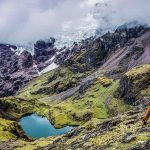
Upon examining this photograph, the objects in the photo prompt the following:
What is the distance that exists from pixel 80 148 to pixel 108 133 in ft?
31.0

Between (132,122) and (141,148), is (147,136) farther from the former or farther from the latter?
(132,122)

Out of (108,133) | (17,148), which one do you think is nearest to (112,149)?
(108,133)

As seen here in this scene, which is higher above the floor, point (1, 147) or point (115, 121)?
point (1, 147)

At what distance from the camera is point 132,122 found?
81875mm

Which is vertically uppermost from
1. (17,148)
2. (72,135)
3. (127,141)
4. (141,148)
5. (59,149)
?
(17,148)

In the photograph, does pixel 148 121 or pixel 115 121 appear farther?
pixel 115 121

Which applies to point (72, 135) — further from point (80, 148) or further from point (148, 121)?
point (148, 121)

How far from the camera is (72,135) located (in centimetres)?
10844

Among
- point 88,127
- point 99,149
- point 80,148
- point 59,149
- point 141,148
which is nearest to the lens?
point 141,148

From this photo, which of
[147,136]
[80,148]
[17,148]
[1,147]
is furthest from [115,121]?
[1,147]

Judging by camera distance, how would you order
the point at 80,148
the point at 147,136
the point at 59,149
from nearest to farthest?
the point at 147,136 < the point at 80,148 < the point at 59,149

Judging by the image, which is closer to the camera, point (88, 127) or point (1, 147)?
point (88, 127)

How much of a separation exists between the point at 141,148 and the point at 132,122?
96.5ft

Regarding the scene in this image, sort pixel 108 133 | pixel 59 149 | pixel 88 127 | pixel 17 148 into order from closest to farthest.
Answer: pixel 108 133 < pixel 59 149 < pixel 88 127 < pixel 17 148
